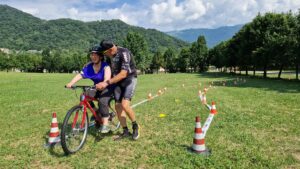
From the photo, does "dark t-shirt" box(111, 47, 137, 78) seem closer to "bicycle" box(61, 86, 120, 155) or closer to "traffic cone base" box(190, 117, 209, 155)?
"bicycle" box(61, 86, 120, 155)

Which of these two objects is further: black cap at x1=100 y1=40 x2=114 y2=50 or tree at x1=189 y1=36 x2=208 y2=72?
tree at x1=189 y1=36 x2=208 y2=72

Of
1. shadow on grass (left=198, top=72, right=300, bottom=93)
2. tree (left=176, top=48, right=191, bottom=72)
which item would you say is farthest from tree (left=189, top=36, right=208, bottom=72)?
shadow on grass (left=198, top=72, right=300, bottom=93)

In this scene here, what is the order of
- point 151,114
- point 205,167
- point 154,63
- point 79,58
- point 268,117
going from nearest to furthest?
point 205,167, point 268,117, point 151,114, point 154,63, point 79,58

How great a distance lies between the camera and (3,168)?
199 inches

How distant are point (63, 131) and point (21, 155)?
4.05ft

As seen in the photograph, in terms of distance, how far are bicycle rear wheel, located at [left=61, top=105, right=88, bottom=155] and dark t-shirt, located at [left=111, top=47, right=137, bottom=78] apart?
47.4 inches

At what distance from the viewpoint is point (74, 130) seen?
5.88 meters

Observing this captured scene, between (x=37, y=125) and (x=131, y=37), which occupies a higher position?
(x=131, y=37)

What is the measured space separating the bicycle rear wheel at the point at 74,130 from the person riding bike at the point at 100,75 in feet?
1.52

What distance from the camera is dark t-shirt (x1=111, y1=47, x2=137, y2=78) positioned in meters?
6.18

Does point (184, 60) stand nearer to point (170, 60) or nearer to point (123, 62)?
point (170, 60)

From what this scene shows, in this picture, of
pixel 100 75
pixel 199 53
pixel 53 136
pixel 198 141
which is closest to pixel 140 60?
pixel 199 53

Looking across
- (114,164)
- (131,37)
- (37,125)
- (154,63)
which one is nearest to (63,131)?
(114,164)

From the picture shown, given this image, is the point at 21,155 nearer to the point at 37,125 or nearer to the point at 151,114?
the point at 37,125
